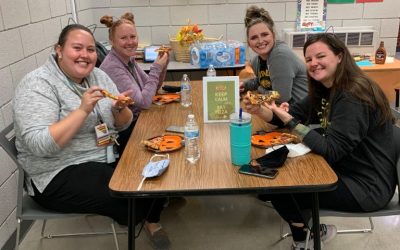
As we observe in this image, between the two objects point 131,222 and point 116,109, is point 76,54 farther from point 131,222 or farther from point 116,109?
point 131,222

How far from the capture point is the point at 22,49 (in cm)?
253

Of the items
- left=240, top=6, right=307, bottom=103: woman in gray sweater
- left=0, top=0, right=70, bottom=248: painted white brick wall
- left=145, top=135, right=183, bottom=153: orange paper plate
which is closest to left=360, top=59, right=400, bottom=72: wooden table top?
left=240, top=6, right=307, bottom=103: woman in gray sweater

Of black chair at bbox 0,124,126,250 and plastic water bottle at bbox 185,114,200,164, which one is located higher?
plastic water bottle at bbox 185,114,200,164

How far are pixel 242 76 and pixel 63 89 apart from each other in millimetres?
1886

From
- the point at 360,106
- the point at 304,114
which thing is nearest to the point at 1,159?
the point at 304,114

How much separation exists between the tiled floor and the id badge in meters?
0.70

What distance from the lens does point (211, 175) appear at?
1.47 m

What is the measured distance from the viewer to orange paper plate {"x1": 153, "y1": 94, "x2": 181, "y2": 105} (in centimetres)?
249

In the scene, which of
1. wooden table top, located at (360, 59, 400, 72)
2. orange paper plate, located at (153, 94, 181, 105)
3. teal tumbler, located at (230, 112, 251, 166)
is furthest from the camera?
wooden table top, located at (360, 59, 400, 72)

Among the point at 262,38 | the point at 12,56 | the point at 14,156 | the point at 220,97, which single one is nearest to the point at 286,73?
the point at 262,38

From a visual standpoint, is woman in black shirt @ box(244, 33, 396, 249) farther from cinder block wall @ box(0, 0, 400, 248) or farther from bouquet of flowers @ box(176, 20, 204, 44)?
cinder block wall @ box(0, 0, 400, 248)

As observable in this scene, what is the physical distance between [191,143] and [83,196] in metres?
0.58

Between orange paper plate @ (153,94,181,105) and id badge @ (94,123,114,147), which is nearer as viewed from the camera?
id badge @ (94,123,114,147)

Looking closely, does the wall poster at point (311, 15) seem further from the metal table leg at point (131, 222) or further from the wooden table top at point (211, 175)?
the metal table leg at point (131, 222)
